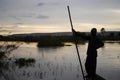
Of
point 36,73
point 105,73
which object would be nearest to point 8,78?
point 36,73

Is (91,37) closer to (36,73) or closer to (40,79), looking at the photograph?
(40,79)

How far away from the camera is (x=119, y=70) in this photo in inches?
549

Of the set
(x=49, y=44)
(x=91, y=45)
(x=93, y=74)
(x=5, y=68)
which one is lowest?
(x=49, y=44)

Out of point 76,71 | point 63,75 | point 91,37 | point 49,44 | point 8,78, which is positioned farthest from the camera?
point 49,44

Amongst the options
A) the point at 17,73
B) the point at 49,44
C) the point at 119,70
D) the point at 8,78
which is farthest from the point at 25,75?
the point at 49,44

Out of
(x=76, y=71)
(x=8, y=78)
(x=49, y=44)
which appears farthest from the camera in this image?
(x=49, y=44)

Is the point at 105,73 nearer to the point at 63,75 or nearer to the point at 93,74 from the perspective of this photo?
the point at 63,75

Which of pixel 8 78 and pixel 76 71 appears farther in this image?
pixel 76 71

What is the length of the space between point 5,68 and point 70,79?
3555 millimetres

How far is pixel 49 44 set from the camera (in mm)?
38188

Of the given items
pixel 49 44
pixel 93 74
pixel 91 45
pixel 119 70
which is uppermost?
pixel 91 45

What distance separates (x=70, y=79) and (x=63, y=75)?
3.00 ft

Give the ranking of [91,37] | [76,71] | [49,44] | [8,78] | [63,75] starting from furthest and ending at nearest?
[49,44] → [76,71] → [63,75] → [8,78] → [91,37]

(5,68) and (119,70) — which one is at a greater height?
(5,68)
